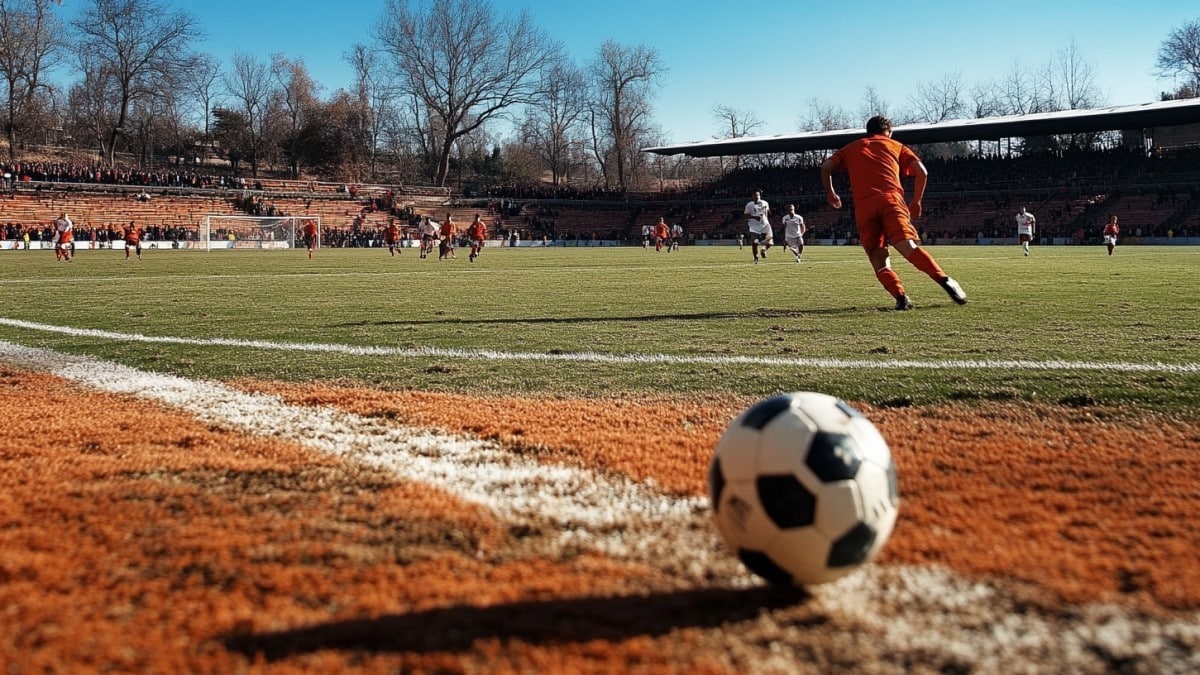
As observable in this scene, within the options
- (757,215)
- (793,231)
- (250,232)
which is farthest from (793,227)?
(250,232)

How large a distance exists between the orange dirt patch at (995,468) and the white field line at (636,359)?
1203 mm

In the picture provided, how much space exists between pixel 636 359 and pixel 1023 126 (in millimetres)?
53987

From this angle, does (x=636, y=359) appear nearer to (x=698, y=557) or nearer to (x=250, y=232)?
(x=698, y=557)

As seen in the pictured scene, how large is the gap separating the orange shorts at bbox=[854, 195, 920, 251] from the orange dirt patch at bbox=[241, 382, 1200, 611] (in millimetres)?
4760

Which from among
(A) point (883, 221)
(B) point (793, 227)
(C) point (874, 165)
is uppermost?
(B) point (793, 227)

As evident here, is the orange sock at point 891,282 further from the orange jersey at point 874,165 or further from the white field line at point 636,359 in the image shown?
the white field line at point 636,359

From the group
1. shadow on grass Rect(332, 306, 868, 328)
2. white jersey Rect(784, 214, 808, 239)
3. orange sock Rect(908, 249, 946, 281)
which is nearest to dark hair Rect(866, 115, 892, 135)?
orange sock Rect(908, 249, 946, 281)

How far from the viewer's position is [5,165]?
52.8m

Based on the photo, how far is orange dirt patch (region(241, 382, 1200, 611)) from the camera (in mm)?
2123

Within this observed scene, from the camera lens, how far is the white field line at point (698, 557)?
5.58 ft

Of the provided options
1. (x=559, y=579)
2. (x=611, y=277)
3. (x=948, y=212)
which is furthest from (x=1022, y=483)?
(x=948, y=212)

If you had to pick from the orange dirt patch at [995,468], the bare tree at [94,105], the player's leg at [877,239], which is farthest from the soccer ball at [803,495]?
the bare tree at [94,105]

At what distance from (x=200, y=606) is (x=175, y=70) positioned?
77852 mm

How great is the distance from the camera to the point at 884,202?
8.55 meters
